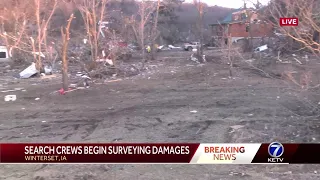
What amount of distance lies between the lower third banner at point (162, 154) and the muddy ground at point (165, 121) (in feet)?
1.15

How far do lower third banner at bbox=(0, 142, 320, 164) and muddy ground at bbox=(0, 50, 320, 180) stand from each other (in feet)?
1.15

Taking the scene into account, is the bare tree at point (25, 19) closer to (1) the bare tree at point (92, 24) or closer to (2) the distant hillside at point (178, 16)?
(1) the bare tree at point (92, 24)

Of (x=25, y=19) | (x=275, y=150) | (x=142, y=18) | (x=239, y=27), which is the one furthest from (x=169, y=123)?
(x=239, y=27)

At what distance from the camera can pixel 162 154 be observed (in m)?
3.94

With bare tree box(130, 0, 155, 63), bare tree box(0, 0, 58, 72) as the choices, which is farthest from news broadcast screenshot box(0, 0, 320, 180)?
bare tree box(130, 0, 155, 63)

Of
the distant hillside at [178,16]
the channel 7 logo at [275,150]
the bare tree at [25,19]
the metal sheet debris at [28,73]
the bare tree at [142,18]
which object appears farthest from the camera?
the distant hillside at [178,16]

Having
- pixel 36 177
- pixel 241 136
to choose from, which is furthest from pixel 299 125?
pixel 36 177

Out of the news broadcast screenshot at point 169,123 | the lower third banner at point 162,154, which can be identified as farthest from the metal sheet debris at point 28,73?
the lower third banner at point 162,154

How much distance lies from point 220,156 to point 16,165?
8.67ft

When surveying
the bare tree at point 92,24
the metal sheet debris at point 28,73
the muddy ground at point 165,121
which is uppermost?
the bare tree at point 92,24

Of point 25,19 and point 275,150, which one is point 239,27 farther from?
point 275,150

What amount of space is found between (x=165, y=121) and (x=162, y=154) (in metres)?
3.15

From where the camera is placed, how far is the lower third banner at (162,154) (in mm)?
3914

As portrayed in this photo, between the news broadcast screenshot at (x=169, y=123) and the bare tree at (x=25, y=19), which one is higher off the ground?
the bare tree at (x=25, y=19)
